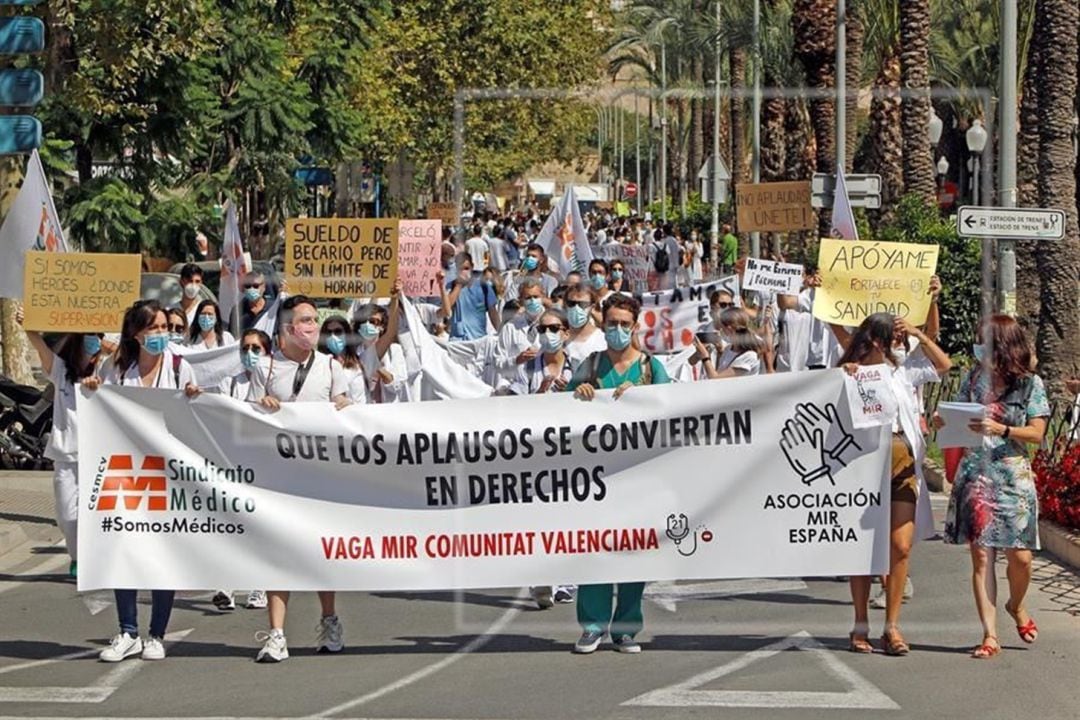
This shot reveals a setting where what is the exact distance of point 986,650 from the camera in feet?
32.5

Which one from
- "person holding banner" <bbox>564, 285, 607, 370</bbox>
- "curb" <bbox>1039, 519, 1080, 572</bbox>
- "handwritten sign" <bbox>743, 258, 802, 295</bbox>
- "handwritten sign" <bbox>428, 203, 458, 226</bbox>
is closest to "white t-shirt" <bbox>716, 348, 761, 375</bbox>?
"person holding banner" <bbox>564, 285, 607, 370</bbox>

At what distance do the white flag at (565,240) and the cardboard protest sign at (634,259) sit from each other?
Result: 555cm

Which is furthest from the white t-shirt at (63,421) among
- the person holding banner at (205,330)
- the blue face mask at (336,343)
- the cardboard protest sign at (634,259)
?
the cardboard protest sign at (634,259)

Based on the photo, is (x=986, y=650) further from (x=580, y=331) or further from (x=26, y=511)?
(x=26, y=511)

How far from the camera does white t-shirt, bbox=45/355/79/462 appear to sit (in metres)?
11.1

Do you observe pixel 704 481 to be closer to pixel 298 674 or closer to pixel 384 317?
pixel 298 674

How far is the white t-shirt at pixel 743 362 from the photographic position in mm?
13672

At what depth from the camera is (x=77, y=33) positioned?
853 inches

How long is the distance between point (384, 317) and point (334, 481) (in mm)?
4605

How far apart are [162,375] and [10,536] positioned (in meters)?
4.60

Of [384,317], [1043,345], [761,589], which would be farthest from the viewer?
[1043,345]

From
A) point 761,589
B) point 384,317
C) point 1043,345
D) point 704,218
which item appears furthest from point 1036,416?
point 704,218

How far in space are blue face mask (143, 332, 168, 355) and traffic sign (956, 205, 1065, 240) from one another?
21.2 feet

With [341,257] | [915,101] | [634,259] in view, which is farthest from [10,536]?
[915,101]
